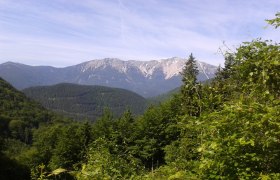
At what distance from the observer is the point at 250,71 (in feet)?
18.1

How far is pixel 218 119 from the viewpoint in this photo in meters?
4.61

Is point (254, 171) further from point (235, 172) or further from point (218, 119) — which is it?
point (218, 119)

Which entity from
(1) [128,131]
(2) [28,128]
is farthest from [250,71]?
(2) [28,128]

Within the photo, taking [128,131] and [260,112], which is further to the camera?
[128,131]

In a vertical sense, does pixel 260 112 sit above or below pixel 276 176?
above

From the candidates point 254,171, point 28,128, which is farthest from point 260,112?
point 28,128

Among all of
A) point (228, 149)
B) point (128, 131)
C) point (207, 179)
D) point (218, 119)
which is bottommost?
point (128, 131)

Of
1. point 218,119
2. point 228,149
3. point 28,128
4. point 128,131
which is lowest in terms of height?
point 28,128

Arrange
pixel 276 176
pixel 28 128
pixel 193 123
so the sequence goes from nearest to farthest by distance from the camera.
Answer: pixel 276 176 → pixel 193 123 → pixel 28 128

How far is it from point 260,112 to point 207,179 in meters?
1.10

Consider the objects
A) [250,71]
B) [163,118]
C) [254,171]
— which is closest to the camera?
[254,171]

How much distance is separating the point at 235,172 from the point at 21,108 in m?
200

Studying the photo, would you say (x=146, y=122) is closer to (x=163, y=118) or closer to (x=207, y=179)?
(x=163, y=118)

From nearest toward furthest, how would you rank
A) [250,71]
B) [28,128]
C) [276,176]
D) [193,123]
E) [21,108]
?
1. [276,176]
2. [193,123]
3. [250,71]
4. [28,128]
5. [21,108]
